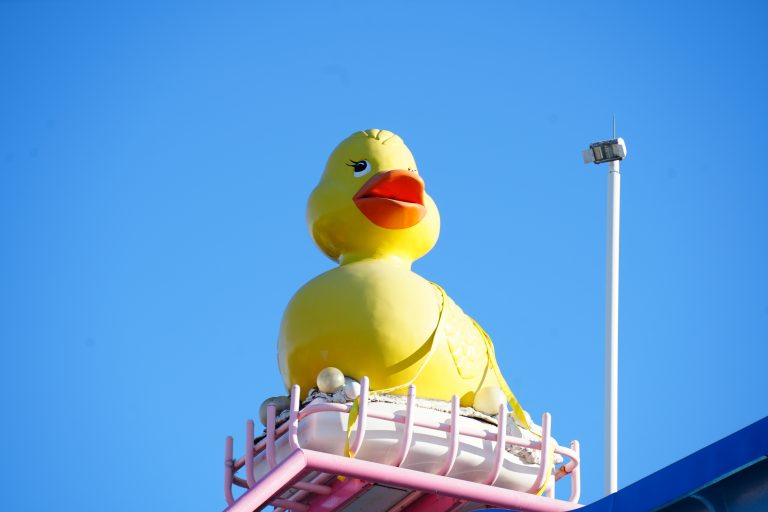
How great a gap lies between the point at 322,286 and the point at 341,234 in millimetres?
987

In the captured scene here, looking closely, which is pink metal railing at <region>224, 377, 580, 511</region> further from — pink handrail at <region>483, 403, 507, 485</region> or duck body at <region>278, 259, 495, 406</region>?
duck body at <region>278, 259, 495, 406</region>

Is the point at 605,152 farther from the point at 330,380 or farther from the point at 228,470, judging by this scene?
the point at 228,470

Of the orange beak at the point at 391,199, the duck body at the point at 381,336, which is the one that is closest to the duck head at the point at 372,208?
the orange beak at the point at 391,199

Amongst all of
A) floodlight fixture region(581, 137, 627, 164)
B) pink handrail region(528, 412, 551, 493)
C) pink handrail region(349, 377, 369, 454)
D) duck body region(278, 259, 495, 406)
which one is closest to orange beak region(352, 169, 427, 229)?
duck body region(278, 259, 495, 406)

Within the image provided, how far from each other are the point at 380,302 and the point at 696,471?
Result: 19.4ft

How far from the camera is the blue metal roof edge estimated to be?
764 centimetres

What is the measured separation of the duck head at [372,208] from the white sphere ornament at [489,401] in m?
1.83

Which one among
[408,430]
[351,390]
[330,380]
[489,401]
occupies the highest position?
[330,380]

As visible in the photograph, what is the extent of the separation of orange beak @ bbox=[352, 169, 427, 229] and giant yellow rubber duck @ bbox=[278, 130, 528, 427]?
10 mm

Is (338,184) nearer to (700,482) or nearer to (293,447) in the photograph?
(293,447)

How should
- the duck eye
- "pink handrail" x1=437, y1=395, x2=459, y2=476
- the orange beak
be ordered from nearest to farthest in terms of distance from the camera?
"pink handrail" x1=437, y1=395, x2=459, y2=476
the orange beak
the duck eye

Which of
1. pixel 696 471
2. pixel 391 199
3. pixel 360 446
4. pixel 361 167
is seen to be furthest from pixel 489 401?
pixel 696 471

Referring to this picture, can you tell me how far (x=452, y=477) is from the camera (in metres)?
12.9

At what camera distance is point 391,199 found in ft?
47.4
